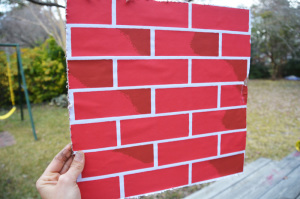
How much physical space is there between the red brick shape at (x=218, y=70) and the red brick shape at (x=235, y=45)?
1.7 inches

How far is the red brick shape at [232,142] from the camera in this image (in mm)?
1242

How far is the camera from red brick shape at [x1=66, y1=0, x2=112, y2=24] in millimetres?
897

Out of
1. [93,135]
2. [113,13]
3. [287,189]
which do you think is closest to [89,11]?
[113,13]

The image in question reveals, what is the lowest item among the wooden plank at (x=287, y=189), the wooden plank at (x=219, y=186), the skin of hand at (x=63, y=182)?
A: the wooden plank at (x=219, y=186)

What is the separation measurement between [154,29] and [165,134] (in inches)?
20.2

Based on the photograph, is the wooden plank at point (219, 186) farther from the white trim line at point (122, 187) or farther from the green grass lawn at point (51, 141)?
the white trim line at point (122, 187)

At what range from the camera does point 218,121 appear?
1202mm

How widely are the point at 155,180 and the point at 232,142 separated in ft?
1.64

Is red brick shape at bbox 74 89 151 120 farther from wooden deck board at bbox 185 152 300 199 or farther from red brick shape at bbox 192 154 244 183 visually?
wooden deck board at bbox 185 152 300 199

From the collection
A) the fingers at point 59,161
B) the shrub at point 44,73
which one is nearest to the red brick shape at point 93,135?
the fingers at point 59,161

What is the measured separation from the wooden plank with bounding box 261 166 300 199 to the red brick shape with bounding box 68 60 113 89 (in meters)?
1.58

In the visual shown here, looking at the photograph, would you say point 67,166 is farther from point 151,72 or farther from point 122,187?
point 151,72

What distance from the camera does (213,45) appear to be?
1.13m

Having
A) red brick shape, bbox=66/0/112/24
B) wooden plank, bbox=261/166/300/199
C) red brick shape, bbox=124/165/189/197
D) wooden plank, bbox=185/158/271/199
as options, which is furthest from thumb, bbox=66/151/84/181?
wooden plank, bbox=261/166/300/199
